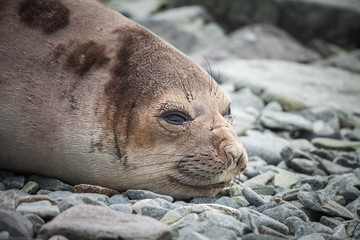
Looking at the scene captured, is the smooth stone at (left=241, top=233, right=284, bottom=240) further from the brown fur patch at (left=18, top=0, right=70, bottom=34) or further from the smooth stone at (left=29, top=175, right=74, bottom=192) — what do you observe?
the brown fur patch at (left=18, top=0, right=70, bottom=34)

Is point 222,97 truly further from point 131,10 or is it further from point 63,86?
point 131,10

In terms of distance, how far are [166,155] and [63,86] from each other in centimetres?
99

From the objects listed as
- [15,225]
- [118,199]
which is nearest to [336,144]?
[118,199]

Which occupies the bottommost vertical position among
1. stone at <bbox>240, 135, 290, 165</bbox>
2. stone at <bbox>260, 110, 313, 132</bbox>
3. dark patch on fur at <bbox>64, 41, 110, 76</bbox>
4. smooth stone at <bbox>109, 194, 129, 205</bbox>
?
stone at <bbox>260, 110, 313, 132</bbox>

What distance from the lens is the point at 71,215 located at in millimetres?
2537

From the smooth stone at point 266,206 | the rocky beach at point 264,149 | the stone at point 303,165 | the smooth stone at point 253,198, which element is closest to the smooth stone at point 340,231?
the rocky beach at point 264,149

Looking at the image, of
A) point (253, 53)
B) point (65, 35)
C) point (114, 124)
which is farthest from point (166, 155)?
point (253, 53)

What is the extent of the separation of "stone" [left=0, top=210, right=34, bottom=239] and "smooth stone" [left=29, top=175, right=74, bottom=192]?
94 cm

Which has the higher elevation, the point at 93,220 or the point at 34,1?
the point at 34,1

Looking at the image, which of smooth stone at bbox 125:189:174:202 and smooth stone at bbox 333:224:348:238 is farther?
smooth stone at bbox 125:189:174:202

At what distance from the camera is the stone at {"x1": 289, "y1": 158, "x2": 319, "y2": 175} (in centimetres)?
506

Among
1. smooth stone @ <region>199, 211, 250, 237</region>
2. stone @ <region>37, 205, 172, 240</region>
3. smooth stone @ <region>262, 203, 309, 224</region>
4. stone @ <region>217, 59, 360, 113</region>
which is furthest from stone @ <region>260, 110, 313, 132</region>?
stone @ <region>37, 205, 172, 240</region>

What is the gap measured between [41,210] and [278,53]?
10.6 meters

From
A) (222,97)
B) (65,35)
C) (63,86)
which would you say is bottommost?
(222,97)
